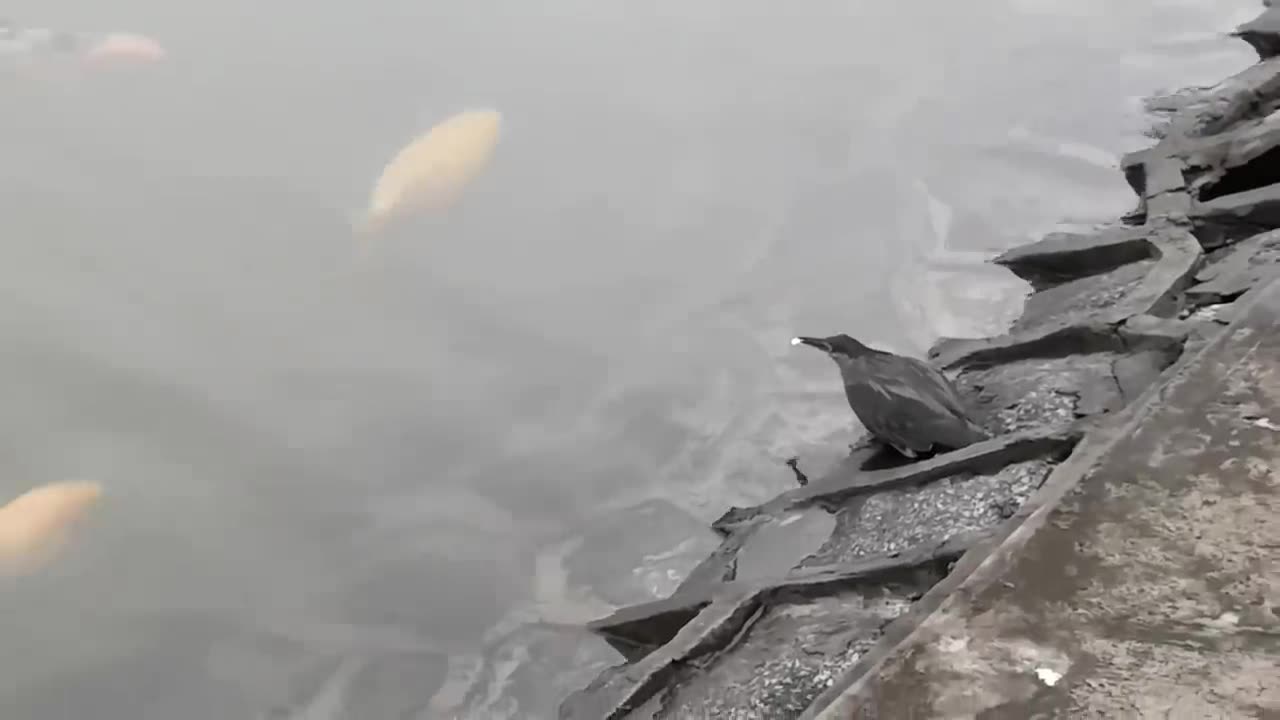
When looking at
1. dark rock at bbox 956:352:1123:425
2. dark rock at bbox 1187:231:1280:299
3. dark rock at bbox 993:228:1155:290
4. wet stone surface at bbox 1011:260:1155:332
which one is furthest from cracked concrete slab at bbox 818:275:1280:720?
dark rock at bbox 993:228:1155:290

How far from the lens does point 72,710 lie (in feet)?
16.8

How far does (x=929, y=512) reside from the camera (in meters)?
4.68

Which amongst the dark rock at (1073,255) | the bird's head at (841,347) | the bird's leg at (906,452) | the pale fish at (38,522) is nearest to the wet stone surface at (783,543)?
the bird's leg at (906,452)

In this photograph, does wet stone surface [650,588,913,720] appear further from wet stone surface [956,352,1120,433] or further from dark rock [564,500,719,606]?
wet stone surface [956,352,1120,433]

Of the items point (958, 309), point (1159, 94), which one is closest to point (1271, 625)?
point (958, 309)

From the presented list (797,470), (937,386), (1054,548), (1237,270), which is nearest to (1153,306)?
(1237,270)

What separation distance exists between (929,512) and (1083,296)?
256 centimetres

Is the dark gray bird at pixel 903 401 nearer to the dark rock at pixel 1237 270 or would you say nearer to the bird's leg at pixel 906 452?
the bird's leg at pixel 906 452

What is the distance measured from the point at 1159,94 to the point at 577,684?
7.22 meters

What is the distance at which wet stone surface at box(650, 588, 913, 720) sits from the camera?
386 centimetres

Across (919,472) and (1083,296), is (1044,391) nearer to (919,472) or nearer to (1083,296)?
(919,472)

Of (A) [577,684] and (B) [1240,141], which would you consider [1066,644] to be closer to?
(A) [577,684]

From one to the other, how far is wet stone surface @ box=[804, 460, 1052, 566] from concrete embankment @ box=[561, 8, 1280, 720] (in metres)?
0.01

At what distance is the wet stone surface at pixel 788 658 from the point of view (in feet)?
12.6
